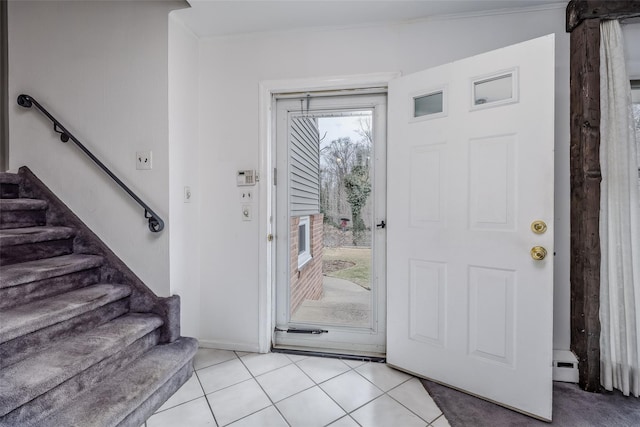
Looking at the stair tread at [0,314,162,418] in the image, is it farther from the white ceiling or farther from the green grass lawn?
the white ceiling

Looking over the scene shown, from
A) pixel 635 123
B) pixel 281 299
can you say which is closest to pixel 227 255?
pixel 281 299

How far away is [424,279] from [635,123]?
5.39 ft

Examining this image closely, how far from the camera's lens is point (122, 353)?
5.59 ft

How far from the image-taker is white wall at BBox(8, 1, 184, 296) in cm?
206

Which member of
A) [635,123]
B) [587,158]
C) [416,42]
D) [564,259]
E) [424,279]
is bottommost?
[424,279]

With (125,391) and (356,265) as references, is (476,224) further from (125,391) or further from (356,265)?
(125,391)

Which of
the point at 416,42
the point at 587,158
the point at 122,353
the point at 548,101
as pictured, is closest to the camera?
the point at 548,101

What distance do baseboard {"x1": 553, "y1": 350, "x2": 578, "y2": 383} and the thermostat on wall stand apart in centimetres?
239

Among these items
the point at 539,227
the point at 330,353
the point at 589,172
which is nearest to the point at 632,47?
the point at 589,172

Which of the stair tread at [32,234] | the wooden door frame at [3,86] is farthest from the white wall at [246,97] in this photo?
the wooden door frame at [3,86]

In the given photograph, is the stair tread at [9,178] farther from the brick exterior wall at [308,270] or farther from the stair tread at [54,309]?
the brick exterior wall at [308,270]

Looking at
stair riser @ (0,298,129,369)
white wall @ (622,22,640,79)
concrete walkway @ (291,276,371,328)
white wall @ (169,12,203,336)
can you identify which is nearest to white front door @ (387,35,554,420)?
concrete walkway @ (291,276,371,328)

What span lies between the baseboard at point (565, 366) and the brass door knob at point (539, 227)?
3.17ft

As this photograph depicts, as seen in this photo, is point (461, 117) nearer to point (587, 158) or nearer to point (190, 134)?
point (587, 158)
